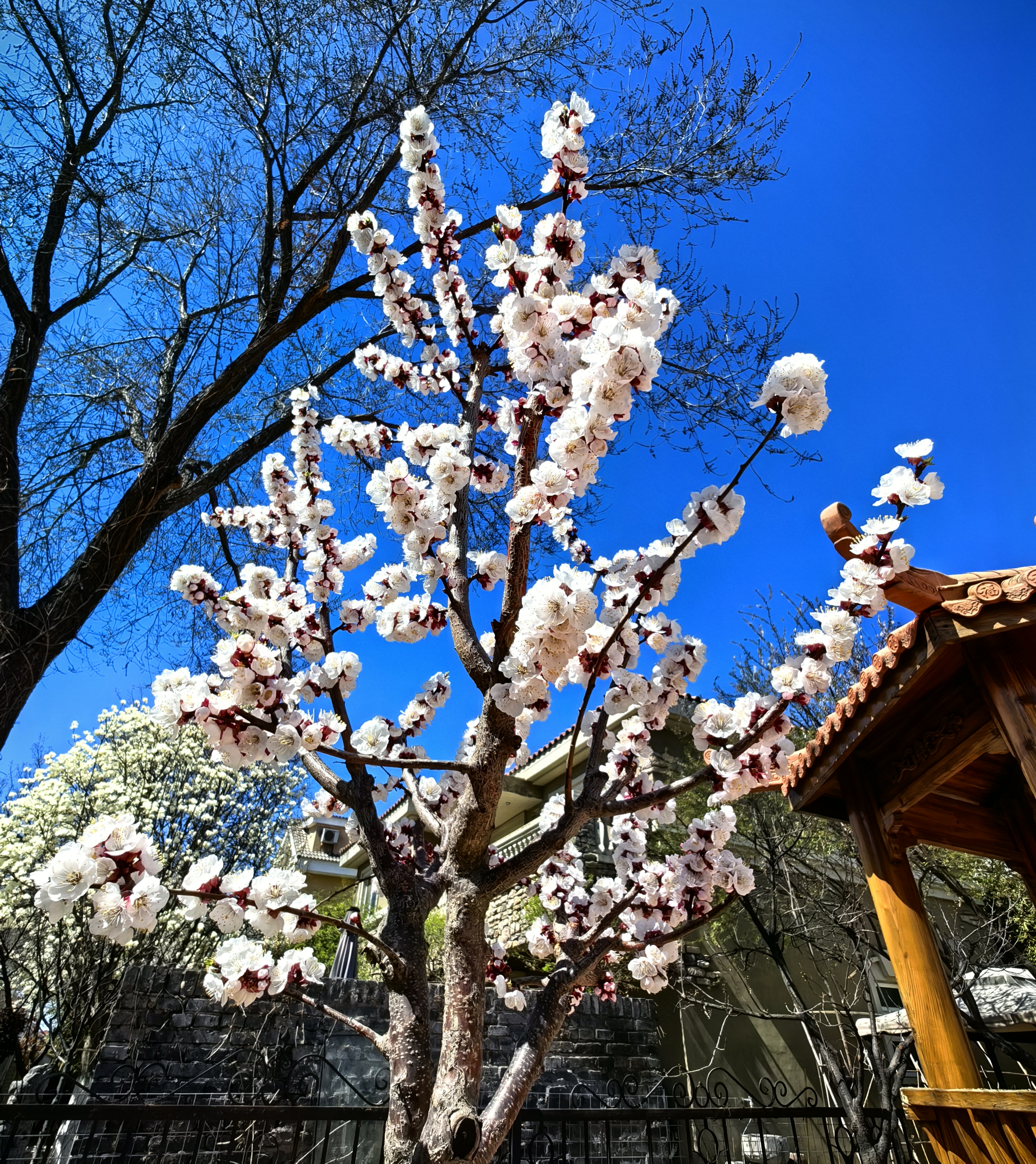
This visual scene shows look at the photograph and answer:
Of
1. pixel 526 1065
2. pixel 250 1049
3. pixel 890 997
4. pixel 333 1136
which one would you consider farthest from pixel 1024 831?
pixel 890 997

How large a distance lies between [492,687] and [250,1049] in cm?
420

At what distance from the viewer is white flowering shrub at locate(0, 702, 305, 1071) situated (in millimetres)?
7293

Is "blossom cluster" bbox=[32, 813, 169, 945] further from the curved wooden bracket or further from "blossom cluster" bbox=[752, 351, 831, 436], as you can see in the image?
the curved wooden bracket

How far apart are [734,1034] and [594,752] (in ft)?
25.7

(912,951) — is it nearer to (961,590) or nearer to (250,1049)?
(961,590)

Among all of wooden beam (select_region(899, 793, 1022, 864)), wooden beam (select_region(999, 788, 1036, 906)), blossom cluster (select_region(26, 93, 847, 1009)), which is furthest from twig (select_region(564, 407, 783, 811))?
wooden beam (select_region(999, 788, 1036, 906))

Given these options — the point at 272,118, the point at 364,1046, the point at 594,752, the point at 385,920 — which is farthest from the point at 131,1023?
the point at 272,118

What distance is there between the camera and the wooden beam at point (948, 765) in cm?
297

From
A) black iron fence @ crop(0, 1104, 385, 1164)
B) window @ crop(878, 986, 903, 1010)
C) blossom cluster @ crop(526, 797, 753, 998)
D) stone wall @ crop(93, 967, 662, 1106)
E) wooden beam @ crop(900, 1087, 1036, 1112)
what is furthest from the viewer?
window @ crop(878, 986, 903, 1010)

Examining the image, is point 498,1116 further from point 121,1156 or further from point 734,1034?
point 734,1034

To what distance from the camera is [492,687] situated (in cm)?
268

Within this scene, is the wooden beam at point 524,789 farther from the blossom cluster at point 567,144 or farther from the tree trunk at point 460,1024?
the blossom cluster at point 567,144

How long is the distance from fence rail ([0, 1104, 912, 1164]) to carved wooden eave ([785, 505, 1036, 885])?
6.16ft

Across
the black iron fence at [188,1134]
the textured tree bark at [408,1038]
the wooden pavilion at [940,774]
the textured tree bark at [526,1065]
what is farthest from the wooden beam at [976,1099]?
the black iron fence at [188,1134]
